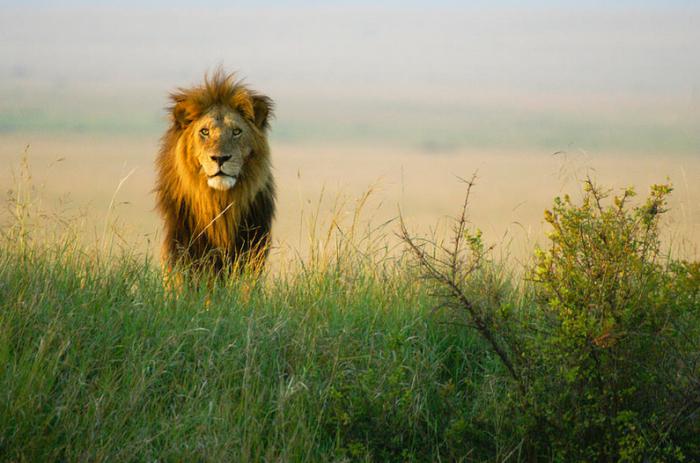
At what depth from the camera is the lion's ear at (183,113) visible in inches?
277

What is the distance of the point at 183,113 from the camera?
7109 mm

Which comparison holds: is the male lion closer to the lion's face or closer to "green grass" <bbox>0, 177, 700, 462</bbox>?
the lion's face

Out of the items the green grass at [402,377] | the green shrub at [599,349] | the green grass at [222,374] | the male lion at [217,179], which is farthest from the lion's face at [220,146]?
the green shrub at [599,349]

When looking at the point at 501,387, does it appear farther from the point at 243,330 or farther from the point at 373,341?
the point at 243,330

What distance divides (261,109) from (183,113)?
0.61 m

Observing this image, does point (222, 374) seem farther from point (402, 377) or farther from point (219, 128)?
point (219, 128)

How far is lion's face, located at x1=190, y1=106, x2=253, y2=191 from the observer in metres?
6.74

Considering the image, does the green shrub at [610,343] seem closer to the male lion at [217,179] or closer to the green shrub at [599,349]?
the green shrub at [599,349]

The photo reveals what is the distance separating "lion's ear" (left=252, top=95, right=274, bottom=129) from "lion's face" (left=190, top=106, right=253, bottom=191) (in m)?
0.25

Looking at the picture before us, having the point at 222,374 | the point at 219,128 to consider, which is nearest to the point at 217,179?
the point at 219,128

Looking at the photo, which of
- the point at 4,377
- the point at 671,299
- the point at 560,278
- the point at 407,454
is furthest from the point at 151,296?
the point at 671,299

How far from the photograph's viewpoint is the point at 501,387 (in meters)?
4.61

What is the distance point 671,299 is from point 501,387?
3.18 feet

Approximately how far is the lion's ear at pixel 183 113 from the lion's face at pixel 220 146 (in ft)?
0.34
